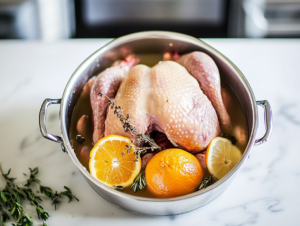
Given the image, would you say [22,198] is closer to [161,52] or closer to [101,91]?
[101,91]

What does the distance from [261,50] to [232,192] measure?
2.76 ft

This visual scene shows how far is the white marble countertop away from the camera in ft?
3.91

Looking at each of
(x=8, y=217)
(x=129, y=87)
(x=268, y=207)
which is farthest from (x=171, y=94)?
(x=8, y=217)

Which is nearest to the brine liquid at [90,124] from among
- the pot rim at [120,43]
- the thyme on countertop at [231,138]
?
the thyme on countertop at [231,138]

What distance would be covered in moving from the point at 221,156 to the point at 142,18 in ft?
4.70

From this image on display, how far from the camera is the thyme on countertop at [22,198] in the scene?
3.71 ft

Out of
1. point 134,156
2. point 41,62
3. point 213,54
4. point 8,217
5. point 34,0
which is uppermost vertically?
point 34,0

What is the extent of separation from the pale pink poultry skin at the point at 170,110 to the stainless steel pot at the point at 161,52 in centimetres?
17

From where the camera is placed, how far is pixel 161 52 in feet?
5.04

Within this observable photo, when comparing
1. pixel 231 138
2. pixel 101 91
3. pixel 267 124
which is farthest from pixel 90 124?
pixel 267 124

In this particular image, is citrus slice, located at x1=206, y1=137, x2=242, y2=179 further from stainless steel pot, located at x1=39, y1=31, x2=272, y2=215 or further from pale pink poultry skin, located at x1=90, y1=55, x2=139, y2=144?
pale pink poultry skin, located at x1=90, y1=55, x2=139, y2=144

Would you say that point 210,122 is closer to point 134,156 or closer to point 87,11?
point 134,156

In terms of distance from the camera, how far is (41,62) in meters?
1.67

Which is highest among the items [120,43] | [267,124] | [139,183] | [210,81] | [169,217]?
[120,43]
